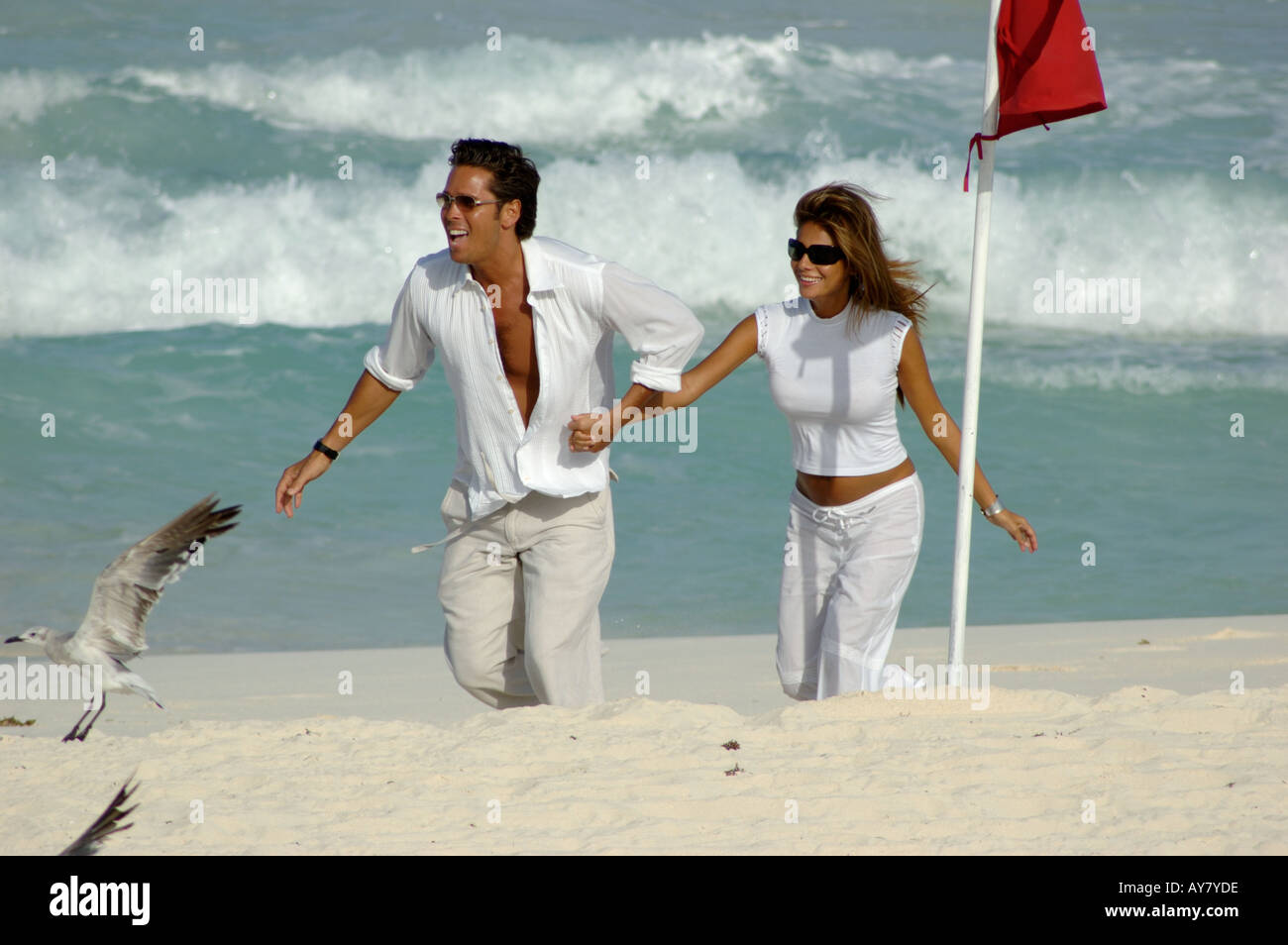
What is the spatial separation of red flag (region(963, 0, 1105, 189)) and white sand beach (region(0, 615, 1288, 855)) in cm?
193

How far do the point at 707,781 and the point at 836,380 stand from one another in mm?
1763

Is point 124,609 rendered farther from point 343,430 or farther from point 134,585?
point 343,430

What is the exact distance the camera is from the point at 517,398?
5.38 m

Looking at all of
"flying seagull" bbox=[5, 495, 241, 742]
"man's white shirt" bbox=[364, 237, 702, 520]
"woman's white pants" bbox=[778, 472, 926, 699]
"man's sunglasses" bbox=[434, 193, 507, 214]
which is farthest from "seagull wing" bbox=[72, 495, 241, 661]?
"woman's white pants" bbox=[778, 472, 926, 699]

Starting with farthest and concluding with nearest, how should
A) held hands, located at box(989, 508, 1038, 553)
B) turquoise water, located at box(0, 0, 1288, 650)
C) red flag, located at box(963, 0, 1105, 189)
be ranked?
1. turquoise water, located at box(0, 0, 1288, 650)
2. held hands, located at box(989, 508, 1038, 553)
3. red flag, located at box(963, 0, 1105, 189)

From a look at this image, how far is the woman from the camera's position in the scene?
5.19m

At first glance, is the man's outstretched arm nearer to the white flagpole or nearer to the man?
the man

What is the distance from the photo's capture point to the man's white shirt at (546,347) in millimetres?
5180

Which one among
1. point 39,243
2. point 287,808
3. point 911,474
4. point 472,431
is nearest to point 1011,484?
point 911,474

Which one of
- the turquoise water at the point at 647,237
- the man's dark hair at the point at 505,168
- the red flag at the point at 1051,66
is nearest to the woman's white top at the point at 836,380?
the red flag at the point at 1051,66

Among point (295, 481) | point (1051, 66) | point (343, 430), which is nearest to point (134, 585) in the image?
point (295, 481)

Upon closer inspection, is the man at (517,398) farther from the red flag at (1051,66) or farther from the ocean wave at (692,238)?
the ocean wave at (692,238)

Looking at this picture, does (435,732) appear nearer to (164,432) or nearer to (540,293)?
(540,293)

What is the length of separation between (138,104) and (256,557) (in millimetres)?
12607
